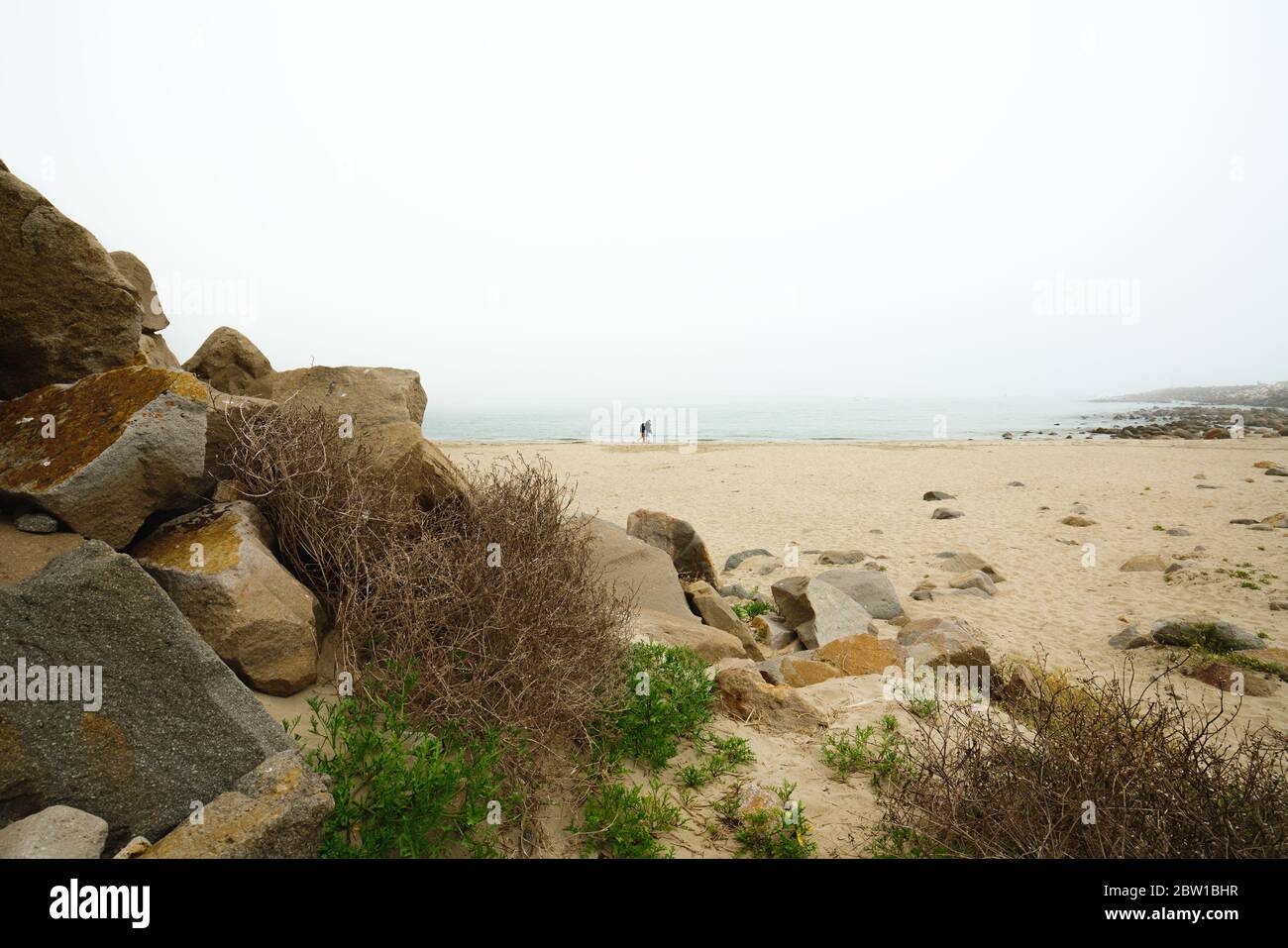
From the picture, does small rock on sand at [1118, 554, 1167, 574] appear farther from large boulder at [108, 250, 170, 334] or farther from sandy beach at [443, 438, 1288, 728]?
large boulder at [108, 250, 170, 334]

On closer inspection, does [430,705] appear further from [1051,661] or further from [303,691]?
[1051,661]

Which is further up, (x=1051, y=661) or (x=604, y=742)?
(x=604, y=742)

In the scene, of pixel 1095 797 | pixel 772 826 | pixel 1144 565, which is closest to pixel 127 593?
pixel 772 826

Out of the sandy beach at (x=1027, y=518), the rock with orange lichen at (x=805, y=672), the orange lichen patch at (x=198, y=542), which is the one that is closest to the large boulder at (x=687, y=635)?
the rock with orange lichen at (x=805, y=672)

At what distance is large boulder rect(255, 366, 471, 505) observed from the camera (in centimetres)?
504

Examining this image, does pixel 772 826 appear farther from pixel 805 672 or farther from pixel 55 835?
pixel 55 835

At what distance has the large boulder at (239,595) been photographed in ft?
11.5

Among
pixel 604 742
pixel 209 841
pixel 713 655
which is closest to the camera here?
pixel 209 841

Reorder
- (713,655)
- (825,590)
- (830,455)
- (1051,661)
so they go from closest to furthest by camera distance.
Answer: (713,655) → (1051,661) → (825,590) → (830,455)

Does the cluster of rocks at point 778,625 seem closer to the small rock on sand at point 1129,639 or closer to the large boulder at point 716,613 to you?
the large boulder at point 716,613

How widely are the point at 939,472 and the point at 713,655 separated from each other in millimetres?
21707

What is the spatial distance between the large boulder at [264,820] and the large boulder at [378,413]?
2.48 meters

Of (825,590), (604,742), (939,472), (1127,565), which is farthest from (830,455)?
(604,742)

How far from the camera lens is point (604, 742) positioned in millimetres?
4305
